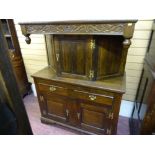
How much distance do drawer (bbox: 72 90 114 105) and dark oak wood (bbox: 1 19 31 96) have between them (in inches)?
49.3

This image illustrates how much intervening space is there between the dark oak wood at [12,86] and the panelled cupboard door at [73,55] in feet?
2.69

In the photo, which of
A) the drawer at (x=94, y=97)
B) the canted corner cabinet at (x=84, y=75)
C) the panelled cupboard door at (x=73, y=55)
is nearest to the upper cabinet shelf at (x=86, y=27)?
the canted corner cabinet at (x=84, y=75)

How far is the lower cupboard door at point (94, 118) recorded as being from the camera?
1451 millimetres

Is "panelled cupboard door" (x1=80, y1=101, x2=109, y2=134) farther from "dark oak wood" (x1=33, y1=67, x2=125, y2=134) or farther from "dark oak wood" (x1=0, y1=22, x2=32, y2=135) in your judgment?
"dark oak wood" (x1=0, y1=22, x2=32, y2=135)

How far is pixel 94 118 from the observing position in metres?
1.53

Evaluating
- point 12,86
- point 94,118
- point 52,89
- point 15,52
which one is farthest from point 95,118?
point 15,52

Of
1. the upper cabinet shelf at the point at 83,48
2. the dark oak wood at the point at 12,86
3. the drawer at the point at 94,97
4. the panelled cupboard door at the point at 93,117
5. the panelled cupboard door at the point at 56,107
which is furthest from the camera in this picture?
the panelled cupboard door at the point at 56,107

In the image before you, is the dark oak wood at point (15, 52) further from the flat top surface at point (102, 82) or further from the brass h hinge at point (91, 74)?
the brass h hinge at point (91, 74)

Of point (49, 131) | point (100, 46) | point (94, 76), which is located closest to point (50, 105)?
point (49, 131)

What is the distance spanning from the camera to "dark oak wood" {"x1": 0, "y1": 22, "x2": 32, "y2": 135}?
0.52 meters

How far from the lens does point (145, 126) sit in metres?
1.27

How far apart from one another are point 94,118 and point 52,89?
61 centimetres

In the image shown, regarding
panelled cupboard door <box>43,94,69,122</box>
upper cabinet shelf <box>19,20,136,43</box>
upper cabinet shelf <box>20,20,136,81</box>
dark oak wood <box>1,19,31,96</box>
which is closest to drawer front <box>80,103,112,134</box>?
panelled cupboard door <box>43,94,69,122</box>
